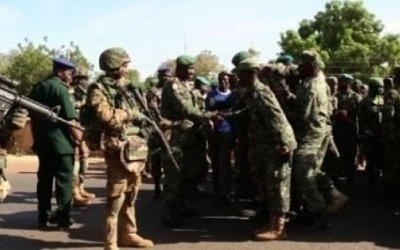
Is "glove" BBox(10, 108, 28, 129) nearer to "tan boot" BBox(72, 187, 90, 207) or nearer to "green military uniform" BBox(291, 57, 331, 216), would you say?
"tan boot" BBox(72, 187, 90, 207)

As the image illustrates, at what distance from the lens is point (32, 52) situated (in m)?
35.0

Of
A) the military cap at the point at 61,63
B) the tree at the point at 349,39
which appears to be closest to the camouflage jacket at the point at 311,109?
the military cap at the point at 61,63

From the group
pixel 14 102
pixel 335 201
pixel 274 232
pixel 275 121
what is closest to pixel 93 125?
pixel 14 102

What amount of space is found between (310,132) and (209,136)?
93.8 inches

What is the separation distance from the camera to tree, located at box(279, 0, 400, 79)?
32906 millimetres

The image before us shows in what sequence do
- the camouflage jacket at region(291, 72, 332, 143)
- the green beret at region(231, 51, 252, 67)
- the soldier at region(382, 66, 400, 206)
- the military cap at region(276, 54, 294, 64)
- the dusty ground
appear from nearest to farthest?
the dusty ground → the camouflage jacket at region(291, 72, 332, 143) → the military cap at region(276, 54, 294, 64) → the green beret at region(231, 51, 252, 67) → the soldier at region(382, 66, 400, 206)

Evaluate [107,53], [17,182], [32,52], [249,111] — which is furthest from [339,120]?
[32,52]

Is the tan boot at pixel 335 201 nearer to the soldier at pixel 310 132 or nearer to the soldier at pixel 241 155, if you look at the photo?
the soldier at pixel 310 132

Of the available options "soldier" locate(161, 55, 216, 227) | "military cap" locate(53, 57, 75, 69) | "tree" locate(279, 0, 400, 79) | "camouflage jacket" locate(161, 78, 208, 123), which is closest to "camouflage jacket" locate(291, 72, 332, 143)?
"soldier" locate(161, 55, 216, 227)

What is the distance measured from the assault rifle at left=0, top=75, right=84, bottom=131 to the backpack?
84cm

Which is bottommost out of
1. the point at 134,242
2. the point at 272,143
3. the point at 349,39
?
the point at 134,242

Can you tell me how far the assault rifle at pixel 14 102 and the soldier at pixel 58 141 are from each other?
25cm

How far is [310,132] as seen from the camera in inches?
269

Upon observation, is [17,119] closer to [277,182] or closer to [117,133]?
[117,133]
